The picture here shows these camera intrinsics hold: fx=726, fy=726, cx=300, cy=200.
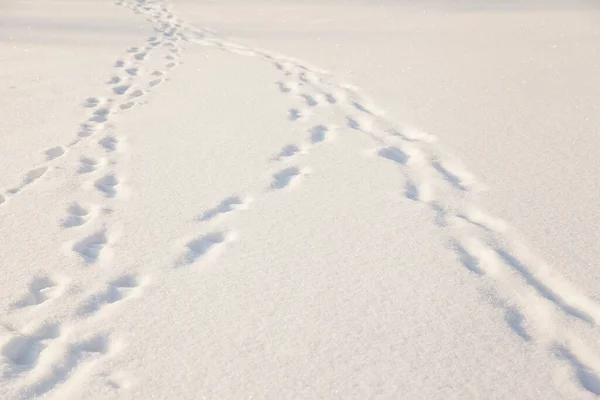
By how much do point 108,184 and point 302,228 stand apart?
93 centimetres

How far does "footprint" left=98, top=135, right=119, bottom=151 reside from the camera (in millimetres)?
3469

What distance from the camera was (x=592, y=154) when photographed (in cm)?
325

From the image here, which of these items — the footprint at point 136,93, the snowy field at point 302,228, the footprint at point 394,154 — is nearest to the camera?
the snowy field at point 302,228

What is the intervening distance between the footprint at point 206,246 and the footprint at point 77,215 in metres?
0.46

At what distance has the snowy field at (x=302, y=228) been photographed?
6.10ft

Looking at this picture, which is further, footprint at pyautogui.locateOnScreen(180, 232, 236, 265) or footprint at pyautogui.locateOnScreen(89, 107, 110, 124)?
footprint at pyautogui.locateOnScreen(89, 107, 110, 124)

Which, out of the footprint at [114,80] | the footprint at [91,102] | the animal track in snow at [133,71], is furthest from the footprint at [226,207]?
the animal track in snow at [133,71]

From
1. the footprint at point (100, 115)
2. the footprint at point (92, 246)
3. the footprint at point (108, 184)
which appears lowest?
the footprint at point (100, 115)

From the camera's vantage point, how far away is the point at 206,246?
2500 millimetres

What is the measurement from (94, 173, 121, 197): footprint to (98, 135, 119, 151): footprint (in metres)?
0.36

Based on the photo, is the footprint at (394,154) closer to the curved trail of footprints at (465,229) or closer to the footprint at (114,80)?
the curved trail of footprints at (465,229)

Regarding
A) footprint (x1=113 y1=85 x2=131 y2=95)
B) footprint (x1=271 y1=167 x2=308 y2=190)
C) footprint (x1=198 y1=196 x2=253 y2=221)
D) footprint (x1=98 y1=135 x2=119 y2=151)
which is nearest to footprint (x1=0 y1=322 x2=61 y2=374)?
footprint (x1=198 y1=196 x2=253 y2=221)

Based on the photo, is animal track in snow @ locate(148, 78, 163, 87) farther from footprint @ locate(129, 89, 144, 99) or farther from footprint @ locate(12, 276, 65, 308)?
footprint @ locate(12, 276, 65, 308)

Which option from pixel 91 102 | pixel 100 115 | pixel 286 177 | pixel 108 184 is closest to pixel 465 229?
pixel 286 177
